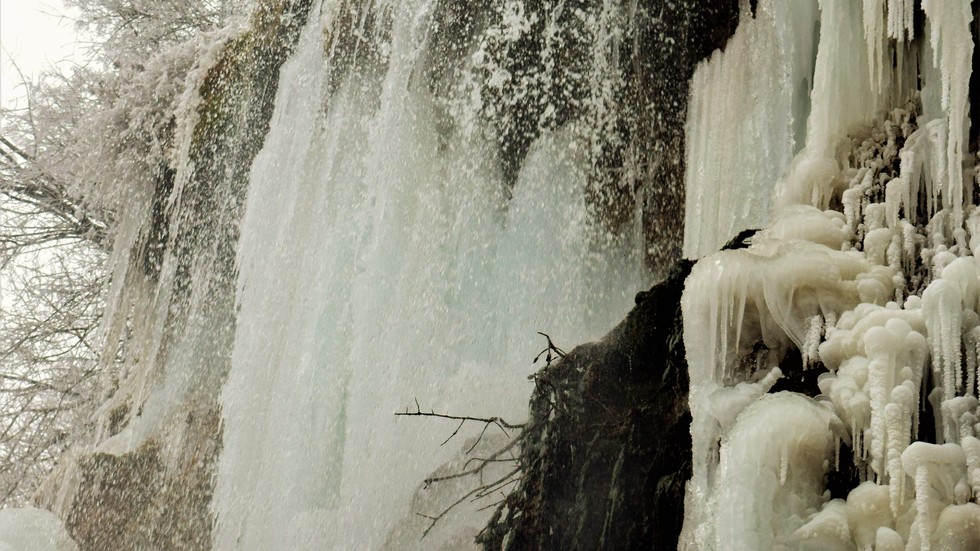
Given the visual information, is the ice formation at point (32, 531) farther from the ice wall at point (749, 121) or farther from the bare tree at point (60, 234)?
the ice wall at point (749, 121)

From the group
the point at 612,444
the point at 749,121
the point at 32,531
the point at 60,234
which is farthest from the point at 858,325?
the point at 60,234

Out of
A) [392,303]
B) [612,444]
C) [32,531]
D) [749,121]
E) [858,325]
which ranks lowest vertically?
[32,531]

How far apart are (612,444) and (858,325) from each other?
109cm

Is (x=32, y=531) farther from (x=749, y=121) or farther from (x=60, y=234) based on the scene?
(x=749, y=121)

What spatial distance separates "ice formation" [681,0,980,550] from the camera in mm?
2080

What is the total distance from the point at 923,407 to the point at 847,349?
24cm

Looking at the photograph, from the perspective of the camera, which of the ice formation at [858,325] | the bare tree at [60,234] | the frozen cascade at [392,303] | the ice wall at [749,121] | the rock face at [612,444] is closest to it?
the ice formation at [858,325]

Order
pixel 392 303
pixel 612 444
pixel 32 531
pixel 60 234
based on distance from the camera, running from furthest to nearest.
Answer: pixel 60 234
pixel 32 531
pixel 392 303
pixel 612 444

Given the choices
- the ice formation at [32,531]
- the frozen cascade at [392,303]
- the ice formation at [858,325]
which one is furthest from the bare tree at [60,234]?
the ice formation at [858,325]

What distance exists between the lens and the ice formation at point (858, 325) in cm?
208

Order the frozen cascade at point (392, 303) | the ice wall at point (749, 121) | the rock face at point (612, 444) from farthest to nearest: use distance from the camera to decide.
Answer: the frozen cascade at point (392, 303) < the ice wall at point (749, 121) < the rock face at point (612, 444)

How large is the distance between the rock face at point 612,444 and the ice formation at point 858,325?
279 millimetres

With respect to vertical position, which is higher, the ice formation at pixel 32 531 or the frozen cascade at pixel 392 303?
the frozen cascade at pixel 392 303

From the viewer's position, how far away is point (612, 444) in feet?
10.4
